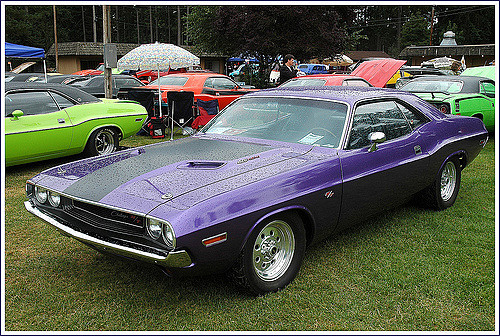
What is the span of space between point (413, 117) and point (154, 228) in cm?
318

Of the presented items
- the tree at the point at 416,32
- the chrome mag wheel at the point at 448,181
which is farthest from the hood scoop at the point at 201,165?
the tree at the point at 416,32

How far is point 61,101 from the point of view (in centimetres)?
727

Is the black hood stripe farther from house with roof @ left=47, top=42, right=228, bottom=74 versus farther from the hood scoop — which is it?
house with roof @ left=47, top=42, right=228, bottom=74

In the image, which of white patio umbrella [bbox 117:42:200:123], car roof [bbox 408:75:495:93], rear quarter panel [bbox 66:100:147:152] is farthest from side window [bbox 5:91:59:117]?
car roof [bbox 408:75:495:93]

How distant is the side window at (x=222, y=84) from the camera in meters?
12.6

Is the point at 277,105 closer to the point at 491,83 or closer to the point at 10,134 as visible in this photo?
the point at 10,134

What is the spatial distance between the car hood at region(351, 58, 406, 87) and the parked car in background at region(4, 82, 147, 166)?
23.1ft

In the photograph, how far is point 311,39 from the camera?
21328mm

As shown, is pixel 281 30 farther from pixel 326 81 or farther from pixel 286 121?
pixel 286 121

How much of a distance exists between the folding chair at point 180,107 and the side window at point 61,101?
3028 millimetres

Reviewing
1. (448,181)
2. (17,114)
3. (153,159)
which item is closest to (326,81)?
(448,181)

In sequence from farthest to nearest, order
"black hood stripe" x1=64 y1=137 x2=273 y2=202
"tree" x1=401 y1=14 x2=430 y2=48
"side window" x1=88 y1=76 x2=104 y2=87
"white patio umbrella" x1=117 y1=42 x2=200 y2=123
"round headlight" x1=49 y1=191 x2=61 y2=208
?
1. "tree" x1=401 y1=14 x2=430 y2=48
2. "side window" x1=88 y1=76 x2=104 y2=87
3. "white patio umbrella" x1=117 y1=42 x2=200 y2=123
4. "round headlight" x1=49 y1=191 x2=61 y2=208
5. "black hood stripe" x1=64 y1=137 x2=273 y2=202

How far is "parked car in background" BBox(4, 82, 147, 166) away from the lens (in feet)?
21.5

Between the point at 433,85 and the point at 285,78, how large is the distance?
363cm
